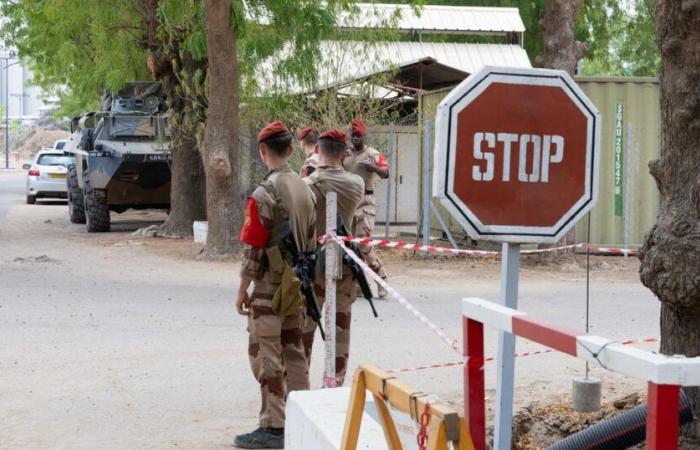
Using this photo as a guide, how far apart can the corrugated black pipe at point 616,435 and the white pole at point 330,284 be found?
9.32 ft

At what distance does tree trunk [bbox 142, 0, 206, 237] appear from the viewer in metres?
20.5

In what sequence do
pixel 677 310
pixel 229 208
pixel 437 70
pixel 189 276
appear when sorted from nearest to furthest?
pixel 677 310, pixel 189 276, pixel 229 208, pixel 437 70

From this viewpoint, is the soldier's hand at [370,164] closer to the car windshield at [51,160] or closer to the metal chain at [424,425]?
the metal chain at [424,425]

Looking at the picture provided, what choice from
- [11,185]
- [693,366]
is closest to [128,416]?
[693,366]

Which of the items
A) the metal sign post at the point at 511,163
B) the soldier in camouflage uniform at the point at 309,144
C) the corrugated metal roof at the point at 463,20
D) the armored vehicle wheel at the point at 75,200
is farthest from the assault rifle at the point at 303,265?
the corrugated metal roof at the point at 463,20

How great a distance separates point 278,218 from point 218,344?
345 cm

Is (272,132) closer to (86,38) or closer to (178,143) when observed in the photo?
(178,143)

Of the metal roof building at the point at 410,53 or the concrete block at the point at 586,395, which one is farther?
the metal roof building at the point at 410,53

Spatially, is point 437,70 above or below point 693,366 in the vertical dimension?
above

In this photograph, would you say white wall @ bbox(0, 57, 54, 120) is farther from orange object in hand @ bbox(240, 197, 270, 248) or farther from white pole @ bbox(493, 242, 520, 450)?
white pole @ bbox(493, 242, 520, 450)

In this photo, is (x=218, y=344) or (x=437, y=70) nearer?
(x=218, y=344)

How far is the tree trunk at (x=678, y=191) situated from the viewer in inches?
190

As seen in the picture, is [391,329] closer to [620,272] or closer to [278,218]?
[278,218]

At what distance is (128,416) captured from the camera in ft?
23.4
